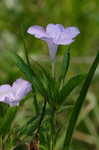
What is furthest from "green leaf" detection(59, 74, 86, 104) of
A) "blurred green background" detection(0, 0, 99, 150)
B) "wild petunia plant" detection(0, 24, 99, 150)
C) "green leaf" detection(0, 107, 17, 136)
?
"blurred green background" detection(0, 0, 99, 150)

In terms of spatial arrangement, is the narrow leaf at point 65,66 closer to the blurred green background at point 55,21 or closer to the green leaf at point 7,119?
the green leaf at point 7,119

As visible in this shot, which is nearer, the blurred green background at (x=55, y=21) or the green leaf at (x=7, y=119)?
the green leaf at (x=7, y=119)

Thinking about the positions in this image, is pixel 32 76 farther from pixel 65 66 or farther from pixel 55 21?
pixel 55 21

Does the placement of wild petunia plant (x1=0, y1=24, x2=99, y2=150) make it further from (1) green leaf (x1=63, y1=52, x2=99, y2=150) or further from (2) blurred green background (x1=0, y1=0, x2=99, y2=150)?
(2) blurred green background (x1=0, y1=0, x2=99, y2=150)

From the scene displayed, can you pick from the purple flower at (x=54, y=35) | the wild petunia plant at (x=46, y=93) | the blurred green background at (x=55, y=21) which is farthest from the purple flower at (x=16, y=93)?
the blurred green background at (x=55, y=21)

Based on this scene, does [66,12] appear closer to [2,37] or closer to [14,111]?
[2,37]

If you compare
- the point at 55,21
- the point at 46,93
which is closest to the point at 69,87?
the point at 46,93
